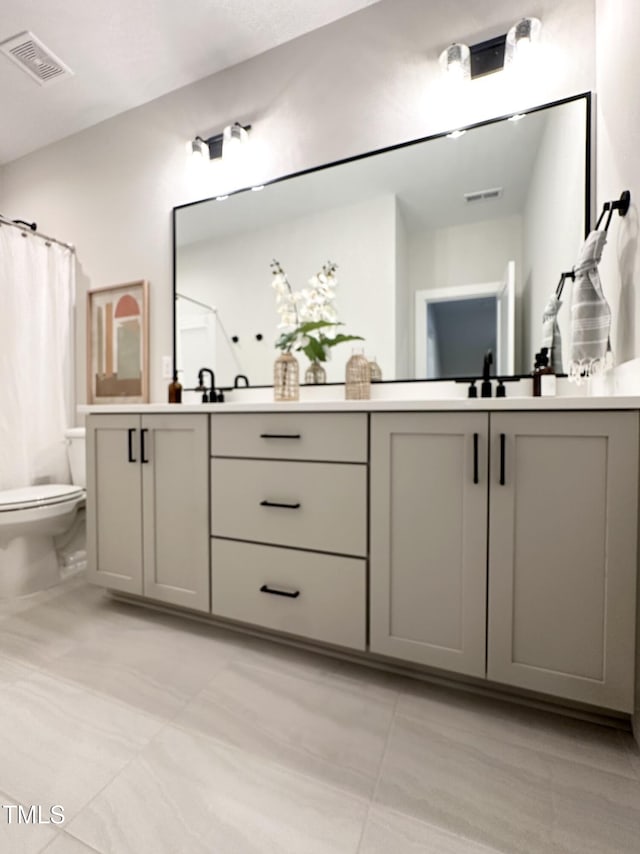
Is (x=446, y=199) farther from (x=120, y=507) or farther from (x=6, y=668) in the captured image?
(x=6, y=668)

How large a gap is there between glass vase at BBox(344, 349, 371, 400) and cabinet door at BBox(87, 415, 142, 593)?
2.86 feet

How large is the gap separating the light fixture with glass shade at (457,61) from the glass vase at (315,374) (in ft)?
4.00

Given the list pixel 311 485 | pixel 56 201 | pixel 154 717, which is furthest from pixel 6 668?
pixel 56 201

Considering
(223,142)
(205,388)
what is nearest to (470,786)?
(205,388)

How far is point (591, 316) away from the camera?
1.18 metres

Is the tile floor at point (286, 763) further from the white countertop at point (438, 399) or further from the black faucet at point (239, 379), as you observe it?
the black faucet at point (239, 379)

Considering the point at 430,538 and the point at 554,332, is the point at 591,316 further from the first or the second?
the point at 430,538

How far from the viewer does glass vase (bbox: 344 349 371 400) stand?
1672 mm

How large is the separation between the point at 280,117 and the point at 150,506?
1.86 metres

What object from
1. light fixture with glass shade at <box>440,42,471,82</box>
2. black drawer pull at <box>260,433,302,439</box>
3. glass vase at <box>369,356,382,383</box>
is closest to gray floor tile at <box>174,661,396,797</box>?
black drawer pull at <box>260,433,302,439</box>

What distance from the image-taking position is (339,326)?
1831 mm

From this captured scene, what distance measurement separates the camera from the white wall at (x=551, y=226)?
146 centimetres

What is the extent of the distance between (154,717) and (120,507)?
843 mm

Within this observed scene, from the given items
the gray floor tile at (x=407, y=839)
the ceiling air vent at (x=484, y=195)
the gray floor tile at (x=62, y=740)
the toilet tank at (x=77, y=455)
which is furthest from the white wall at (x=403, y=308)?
the toilet tank at (x=77, y=455)
